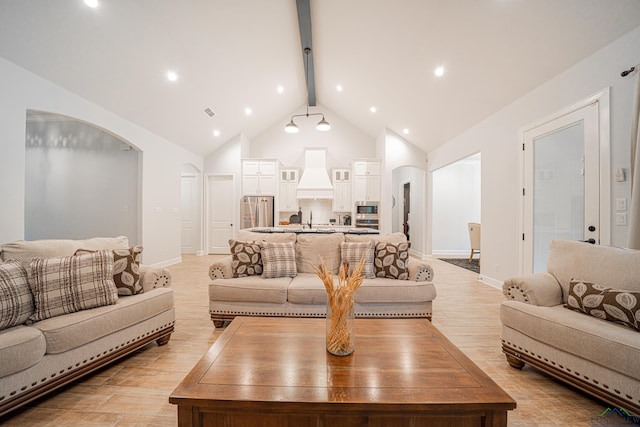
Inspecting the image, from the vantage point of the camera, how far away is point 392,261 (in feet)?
8.87

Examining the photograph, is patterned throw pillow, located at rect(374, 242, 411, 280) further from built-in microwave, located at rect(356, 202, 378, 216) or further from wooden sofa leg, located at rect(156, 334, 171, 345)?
built-in microwave, located at rect(356, 202, 378, 216)

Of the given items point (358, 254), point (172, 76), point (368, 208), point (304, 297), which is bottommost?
point (304, 297)

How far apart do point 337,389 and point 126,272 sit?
6.48 ft

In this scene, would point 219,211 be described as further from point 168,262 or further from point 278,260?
point 278,260

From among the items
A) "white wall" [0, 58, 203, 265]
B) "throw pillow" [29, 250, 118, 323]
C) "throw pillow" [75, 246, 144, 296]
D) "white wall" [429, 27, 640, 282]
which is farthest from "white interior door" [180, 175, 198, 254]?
"white wall" [429, 27, 640, 282]

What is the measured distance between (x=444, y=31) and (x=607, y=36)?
1.58 metres

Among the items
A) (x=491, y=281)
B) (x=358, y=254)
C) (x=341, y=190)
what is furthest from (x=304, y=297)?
(x=341, y=190)

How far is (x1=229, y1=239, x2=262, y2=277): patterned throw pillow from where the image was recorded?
2.73 meters

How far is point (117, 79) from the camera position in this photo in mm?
3723

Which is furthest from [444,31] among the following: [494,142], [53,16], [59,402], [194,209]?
[194,209]

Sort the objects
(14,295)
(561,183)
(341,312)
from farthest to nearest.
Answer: (561,183) → (14,295) → (341,312)

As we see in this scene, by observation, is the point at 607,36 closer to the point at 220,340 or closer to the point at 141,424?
the point at 220,340

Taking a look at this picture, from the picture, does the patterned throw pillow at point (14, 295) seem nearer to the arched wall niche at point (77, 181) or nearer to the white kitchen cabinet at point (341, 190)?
the arched wall niche at point (77, 181)

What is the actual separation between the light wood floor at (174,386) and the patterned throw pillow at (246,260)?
61cm
